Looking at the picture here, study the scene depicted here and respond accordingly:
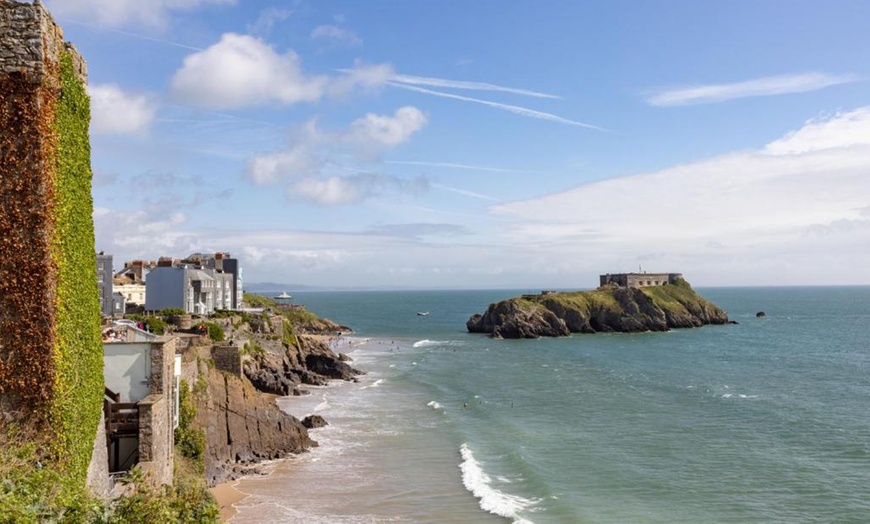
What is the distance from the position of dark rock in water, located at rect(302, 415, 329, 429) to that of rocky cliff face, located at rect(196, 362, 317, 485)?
570 centimetres

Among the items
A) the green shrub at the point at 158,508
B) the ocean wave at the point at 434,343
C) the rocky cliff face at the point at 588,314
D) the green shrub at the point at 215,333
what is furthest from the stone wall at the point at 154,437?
the rocky cliff face at the point at 588,314

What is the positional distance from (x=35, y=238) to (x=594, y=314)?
460 ft

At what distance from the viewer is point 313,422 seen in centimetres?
4984

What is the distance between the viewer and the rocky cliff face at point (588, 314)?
135m

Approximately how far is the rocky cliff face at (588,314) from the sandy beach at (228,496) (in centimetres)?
9994

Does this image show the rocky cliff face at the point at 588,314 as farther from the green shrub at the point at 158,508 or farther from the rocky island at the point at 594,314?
the green shrub at the point at 158,508

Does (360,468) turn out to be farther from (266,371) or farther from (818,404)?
(818,404)

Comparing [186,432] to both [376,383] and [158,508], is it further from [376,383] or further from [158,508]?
[376,383]

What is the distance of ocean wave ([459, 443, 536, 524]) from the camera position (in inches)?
1265

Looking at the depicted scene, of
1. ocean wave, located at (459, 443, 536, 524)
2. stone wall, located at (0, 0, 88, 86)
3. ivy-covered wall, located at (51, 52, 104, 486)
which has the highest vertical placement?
stone wall, located at (0, 0, 88, 86)

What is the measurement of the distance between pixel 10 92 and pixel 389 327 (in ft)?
513

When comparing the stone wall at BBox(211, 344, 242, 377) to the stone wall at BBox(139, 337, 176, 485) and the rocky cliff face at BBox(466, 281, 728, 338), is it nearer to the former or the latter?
the stone wall at BBox(139, 337, 176, 485)

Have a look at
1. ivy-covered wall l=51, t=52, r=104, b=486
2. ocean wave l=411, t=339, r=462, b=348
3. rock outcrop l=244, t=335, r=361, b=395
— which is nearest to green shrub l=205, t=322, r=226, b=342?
rock outcrop l=244, t=335, r=361, b=395

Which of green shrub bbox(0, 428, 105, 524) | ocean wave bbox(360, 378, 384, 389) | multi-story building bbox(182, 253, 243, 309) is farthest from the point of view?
multi-story building bbox(182, 253, 243, 309)
